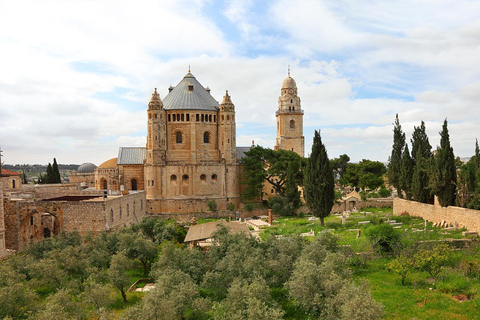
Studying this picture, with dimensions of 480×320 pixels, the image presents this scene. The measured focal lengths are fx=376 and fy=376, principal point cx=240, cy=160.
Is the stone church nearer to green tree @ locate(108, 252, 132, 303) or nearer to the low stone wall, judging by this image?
the low stone wall

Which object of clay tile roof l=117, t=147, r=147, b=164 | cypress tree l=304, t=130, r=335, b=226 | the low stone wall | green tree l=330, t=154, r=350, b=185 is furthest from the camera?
green tree l=330, t=154, r=350, b=185

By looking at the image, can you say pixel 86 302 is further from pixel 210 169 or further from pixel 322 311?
pixel 210 169

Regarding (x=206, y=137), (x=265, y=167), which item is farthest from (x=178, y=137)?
(x=265, y=167)

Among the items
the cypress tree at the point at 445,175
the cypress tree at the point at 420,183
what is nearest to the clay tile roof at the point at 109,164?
the cypress tree at the point at 420,183

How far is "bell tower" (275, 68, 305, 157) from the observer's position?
5681 cm

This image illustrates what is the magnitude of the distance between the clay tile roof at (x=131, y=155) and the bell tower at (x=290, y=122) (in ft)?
65.7

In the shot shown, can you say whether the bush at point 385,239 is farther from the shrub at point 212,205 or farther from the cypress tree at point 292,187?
the shrub at point 212,205

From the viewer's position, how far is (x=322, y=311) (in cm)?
1317

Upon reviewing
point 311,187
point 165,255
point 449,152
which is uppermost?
point 449,152

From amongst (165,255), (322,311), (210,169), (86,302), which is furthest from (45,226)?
(322,311)

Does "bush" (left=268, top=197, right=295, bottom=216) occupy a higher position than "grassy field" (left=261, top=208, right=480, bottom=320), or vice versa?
"bush" (left=268, top=197, right=295, bottom=216)

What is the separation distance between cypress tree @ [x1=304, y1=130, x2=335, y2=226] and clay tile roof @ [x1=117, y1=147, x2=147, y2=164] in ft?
78.1

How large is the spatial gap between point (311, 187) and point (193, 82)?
966 inches

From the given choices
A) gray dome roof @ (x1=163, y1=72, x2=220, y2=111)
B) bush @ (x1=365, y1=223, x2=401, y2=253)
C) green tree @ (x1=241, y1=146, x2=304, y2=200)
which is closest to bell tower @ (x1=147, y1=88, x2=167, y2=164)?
gray dome roof @ (x1=163, y1=72, x2=220, y2=111)
